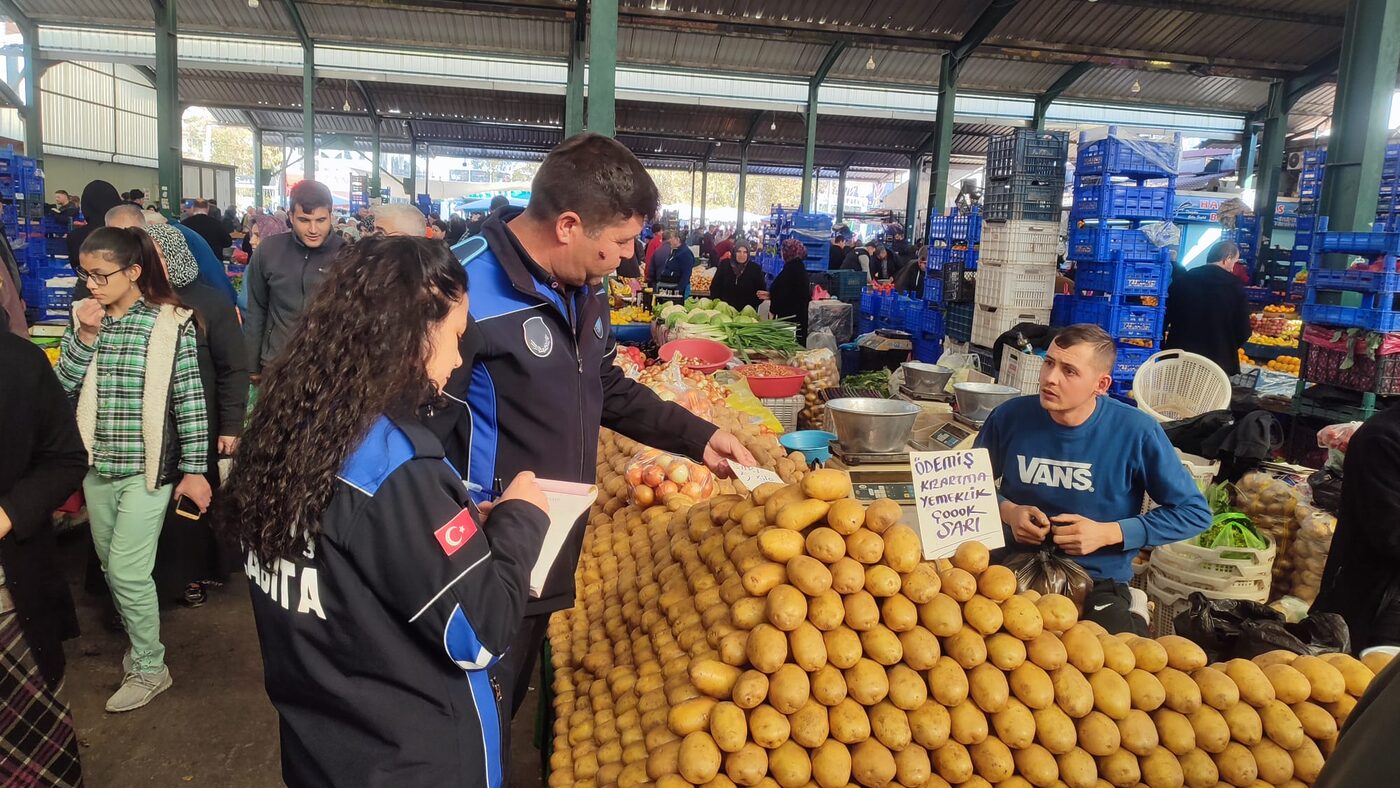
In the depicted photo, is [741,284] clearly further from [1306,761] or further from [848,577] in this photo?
[1306,761]

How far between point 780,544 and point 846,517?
0.15 meters

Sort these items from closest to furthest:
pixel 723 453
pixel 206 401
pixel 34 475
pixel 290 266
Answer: pixel 34 475, pixel 723 453, pixel 206 401, pixel 290 266

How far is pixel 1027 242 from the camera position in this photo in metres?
7.98

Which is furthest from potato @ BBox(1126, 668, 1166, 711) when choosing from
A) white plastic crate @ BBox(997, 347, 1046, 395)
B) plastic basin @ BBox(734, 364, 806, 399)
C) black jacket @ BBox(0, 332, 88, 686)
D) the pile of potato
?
white plastic crate @ BBox(997, 347, 1046, 395)

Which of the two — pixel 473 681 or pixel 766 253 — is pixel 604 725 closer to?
pixel 473 681

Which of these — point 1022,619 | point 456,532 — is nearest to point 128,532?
point 456,532

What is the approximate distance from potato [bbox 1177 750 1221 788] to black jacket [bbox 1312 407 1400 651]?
174 cm

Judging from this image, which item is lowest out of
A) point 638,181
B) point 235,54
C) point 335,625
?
point 335,625

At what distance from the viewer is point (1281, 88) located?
15945mm

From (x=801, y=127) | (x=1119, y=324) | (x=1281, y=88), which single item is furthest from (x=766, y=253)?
(x=1119, y=324)

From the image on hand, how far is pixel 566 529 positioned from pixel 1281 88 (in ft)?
62.0

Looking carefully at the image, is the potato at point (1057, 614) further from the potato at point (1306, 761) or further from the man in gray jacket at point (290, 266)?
the man in gray jacket at point (290, 266)

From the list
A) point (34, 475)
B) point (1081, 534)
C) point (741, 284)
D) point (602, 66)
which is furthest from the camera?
point (741, 284)

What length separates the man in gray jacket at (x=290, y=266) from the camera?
4703mm
